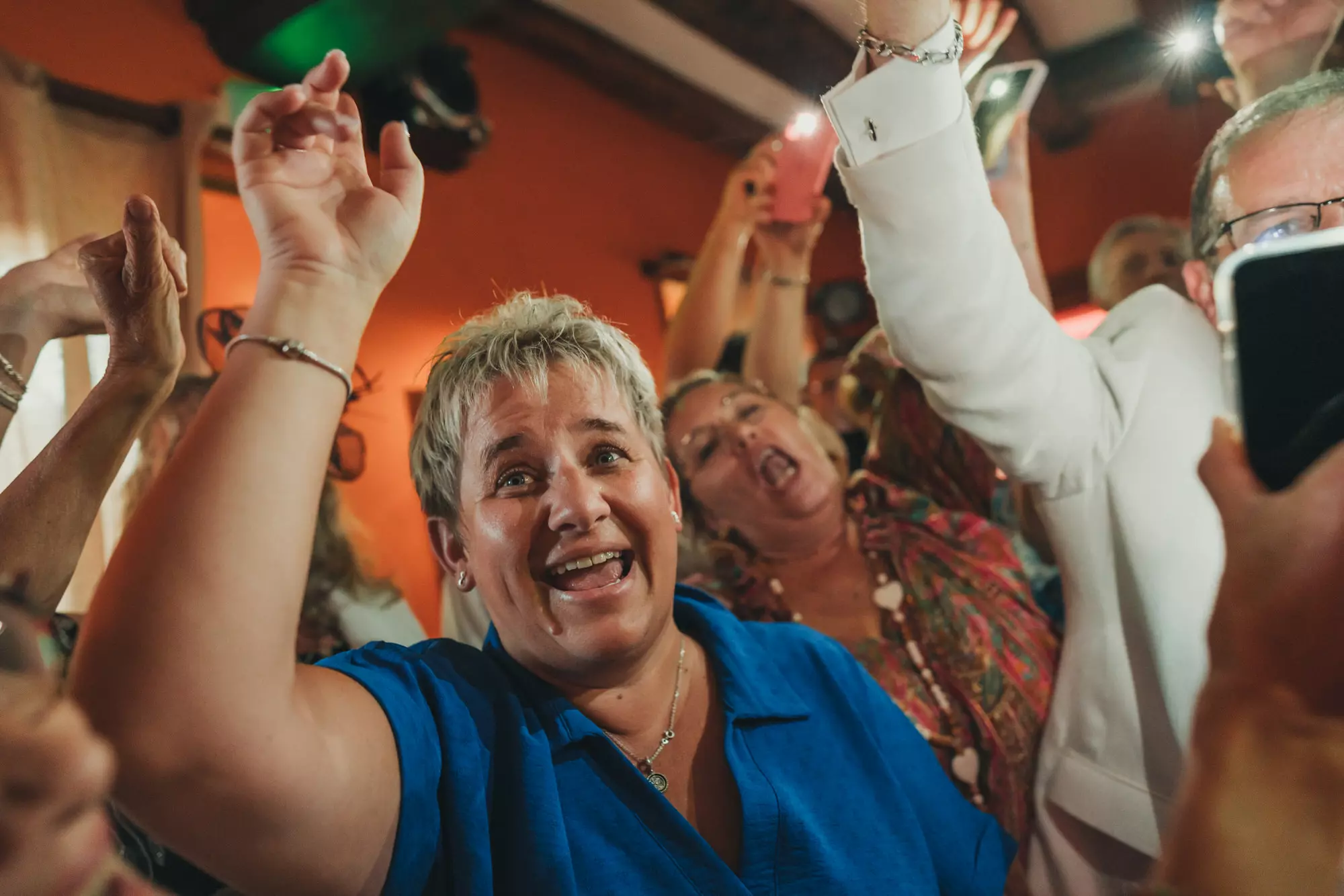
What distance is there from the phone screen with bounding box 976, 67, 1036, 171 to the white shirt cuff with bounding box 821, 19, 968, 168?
27 cm

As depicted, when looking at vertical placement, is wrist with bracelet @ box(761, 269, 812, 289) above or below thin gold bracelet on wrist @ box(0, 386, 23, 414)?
above

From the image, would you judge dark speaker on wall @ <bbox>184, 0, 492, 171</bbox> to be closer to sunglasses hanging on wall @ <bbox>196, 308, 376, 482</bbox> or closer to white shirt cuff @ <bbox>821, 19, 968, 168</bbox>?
sunglasses hanging on wall @ <bbox>196, 308, 376, 482</bbox>

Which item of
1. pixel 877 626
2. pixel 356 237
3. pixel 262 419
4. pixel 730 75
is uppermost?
pixel 730 75

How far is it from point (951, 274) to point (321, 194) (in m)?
0.45

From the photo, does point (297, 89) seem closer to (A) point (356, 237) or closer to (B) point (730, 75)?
(A) point (356, 237)

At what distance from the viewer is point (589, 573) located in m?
0.56

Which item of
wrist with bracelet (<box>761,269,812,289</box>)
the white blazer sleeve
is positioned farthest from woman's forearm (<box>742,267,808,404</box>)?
the white blazer sleeve

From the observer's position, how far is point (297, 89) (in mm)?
445

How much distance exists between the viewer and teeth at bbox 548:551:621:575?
555 mm

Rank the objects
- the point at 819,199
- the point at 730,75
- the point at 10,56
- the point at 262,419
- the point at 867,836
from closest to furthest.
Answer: the point at 262,419 → the point at 10,56 → the point at 867,836 → the point at 730,75 → the point at 819,199

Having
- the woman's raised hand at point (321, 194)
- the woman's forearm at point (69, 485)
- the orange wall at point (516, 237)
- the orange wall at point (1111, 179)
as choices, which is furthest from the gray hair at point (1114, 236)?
the woman's forearm at point (69, 485)

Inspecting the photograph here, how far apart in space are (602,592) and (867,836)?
0.30 m

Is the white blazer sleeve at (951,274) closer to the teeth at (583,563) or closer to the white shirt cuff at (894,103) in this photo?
the white shirt cuff at (894,103)

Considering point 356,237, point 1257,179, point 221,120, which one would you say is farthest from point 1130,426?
point 221,120
